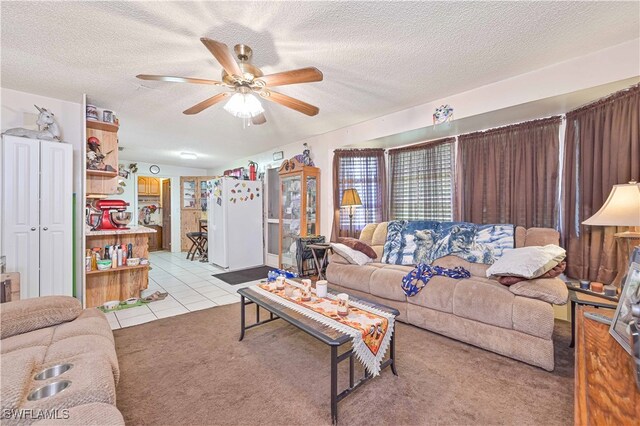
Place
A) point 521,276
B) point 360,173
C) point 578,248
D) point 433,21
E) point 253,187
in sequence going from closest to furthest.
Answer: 1. point 433,21
2. point 521,276
3. point 578,248
4. point 360,173
5. point 253,187

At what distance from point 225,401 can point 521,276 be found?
2281mm

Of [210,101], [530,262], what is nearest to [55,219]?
[210,101]

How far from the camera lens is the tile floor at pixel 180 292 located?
2986mm

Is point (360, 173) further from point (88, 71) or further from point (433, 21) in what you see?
point (88, 71)

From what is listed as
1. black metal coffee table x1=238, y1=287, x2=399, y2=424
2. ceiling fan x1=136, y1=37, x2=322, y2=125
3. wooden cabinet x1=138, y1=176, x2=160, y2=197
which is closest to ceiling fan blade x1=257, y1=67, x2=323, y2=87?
ceiling fan x1=136, y1=37, x2=322, y2=125

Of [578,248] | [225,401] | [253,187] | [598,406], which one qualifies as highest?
[253,187]

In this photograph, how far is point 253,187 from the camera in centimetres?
554

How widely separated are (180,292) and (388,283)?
2.91 metres

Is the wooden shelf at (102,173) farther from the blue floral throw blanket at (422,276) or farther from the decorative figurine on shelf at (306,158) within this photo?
the blue floral throw blanket at (422,276)

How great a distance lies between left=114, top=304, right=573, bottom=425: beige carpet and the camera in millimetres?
1502

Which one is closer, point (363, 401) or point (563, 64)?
point (363, 401)

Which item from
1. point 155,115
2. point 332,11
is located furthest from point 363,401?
point 155,115

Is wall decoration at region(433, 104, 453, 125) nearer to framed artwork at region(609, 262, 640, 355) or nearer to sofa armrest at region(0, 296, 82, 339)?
framed artwork at region(609, 262, 640, 355)

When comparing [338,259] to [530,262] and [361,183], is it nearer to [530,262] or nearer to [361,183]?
[361,183]
